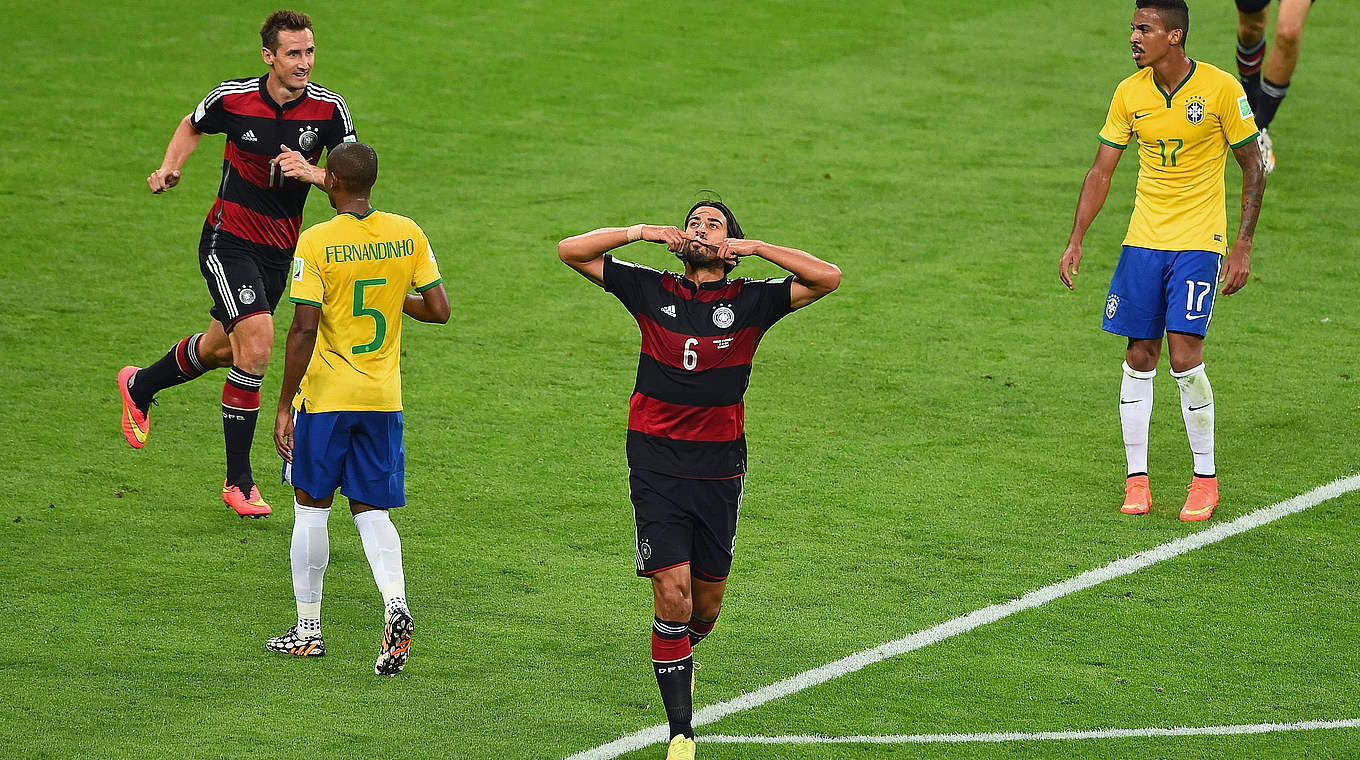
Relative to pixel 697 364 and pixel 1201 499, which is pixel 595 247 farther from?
pixel 1201 499

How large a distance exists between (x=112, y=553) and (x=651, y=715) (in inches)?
120

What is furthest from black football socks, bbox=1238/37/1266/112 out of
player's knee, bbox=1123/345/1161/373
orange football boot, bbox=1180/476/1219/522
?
orange football boot, bbox=1180/476/1219/522

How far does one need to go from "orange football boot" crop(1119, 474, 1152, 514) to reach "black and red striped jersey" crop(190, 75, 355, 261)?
4.45 metres

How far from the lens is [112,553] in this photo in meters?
7.89

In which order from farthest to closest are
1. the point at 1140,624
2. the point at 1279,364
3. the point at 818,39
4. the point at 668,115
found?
the point at 818,39 < the point at 668,115 < the point at 1279,364 < the point at 1140,624

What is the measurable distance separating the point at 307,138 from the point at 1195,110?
14.9 ft

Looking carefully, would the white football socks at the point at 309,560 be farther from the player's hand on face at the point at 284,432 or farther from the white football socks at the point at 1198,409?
the white football socks at the point at 1198,409

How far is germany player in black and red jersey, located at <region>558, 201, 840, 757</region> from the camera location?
237 inches

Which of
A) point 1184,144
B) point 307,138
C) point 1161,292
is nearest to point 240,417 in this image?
point 307,138

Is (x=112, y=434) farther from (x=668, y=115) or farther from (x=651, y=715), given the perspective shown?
(x=668, y=115)

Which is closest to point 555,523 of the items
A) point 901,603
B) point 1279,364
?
point 901,603

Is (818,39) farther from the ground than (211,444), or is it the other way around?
(818,39)

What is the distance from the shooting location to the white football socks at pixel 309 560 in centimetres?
676

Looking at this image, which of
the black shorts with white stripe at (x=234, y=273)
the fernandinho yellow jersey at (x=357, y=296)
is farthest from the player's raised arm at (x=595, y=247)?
the black shorts with white stripe at (x=234, y=273)
